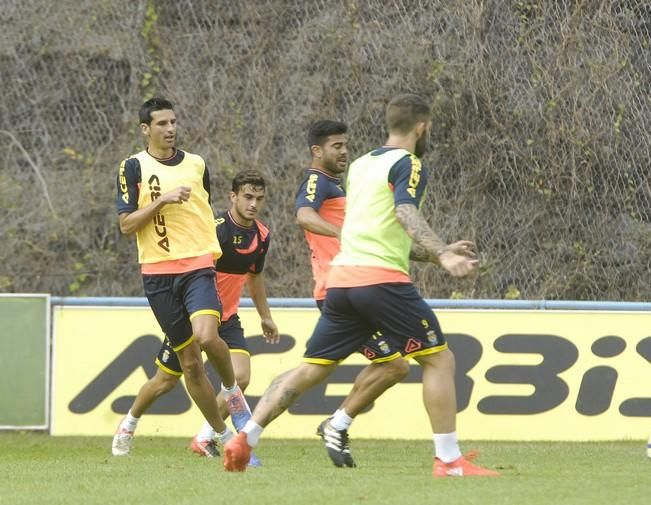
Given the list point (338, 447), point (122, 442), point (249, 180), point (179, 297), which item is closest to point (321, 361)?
point (338, 447)

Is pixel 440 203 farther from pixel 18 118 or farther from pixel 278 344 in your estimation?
pixel 18 118

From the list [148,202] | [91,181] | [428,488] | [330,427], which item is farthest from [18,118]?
[428,488]

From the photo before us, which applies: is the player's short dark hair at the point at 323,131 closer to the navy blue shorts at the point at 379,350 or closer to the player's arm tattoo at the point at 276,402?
the navy blue shorts at the point at 379,350

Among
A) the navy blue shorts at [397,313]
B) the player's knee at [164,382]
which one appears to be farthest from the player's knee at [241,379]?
the navy blue shorts at [397,313]

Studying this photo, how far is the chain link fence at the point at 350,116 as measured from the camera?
44.6ft

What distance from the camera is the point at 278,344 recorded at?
11430 millimetres

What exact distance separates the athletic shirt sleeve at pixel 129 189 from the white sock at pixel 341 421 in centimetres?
189

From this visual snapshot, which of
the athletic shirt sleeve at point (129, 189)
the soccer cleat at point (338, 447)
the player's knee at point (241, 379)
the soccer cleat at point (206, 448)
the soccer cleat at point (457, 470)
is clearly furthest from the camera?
the player's knee at point (241, 379)

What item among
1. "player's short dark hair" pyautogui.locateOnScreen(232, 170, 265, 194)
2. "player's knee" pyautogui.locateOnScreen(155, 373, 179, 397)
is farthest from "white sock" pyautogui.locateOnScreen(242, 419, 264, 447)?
"player's short dark hair" pyautogui.locateOnScreen(232, 170, 265, 194)

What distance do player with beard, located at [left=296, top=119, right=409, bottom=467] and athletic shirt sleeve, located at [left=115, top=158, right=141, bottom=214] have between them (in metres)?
1.11

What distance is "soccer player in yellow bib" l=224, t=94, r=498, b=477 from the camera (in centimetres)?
705

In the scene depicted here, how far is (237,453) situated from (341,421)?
1.13 metres

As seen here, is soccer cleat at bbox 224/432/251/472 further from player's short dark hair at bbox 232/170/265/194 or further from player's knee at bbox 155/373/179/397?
player's short dark hair at bbox 232/170/265/194

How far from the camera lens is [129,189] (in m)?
8.80
